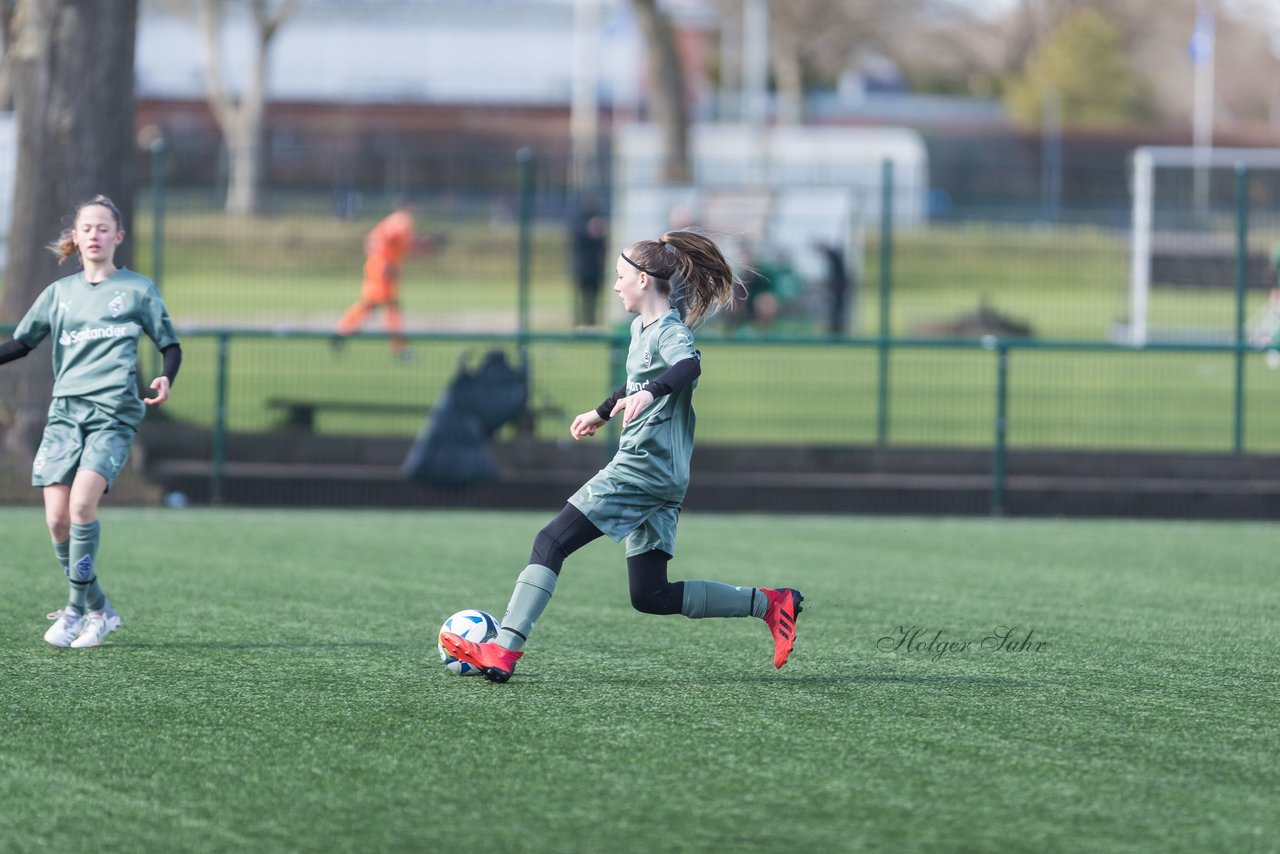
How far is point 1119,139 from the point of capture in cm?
5884

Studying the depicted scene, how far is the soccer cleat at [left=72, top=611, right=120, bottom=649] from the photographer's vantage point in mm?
6914

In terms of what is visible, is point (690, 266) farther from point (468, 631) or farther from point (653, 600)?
point (468, 631)

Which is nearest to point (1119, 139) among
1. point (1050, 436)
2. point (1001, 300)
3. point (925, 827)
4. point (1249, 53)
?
point (1249, 53)

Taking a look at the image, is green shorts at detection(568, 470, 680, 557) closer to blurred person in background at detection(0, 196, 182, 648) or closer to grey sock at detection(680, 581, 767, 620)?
grey sock at detection(680, 581, 767, 620)

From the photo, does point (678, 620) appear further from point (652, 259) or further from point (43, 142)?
point (43, 142)

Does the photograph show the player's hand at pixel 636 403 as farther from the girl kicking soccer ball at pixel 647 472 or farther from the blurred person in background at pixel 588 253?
the blurred person in background at pixel 588 253

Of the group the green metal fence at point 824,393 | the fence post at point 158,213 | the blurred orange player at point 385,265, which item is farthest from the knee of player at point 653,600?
the blurred orange player at point 385,265

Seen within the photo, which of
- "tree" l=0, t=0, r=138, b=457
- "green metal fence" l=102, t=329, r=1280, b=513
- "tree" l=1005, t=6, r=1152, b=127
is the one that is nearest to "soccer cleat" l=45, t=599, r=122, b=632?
"green metal fence" l=102, t=329, r=1280, b=513

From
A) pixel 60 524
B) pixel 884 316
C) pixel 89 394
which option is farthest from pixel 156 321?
pixel 884 316

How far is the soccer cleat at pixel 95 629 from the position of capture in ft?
22.7

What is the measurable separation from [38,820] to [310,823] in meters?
0.68

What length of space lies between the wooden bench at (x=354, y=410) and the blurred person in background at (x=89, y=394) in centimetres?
611

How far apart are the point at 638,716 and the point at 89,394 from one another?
258 centimetres

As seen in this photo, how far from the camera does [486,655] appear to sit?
629cm
